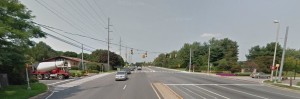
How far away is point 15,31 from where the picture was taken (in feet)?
70.0

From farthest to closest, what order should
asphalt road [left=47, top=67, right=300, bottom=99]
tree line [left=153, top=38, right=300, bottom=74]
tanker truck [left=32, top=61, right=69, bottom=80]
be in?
tree line [left=153, top=38, right=300, bottom=74] < tanker truck [left=32, top=61, right=69, bottom=80] < asphalt road [left=47, top=67, right=300, bottom=99]

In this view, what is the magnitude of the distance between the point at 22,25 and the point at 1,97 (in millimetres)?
6611

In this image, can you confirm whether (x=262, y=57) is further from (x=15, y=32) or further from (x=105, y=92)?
(x=15, y=32)

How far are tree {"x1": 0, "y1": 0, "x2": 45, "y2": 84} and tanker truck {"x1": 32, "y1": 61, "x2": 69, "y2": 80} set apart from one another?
19.2 m

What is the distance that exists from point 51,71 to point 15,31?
25.3 m

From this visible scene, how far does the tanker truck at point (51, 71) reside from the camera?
44781 mm

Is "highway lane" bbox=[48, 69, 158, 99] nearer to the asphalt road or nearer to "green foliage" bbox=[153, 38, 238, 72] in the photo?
the asphalt road

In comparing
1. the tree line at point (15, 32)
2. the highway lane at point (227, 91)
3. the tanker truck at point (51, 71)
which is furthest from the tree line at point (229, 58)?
the tree line at point (15, 32)

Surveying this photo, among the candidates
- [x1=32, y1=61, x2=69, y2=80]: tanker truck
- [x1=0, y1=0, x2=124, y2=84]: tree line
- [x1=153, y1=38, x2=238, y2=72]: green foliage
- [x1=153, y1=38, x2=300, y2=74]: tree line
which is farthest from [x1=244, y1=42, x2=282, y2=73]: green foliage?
[x1=0, y1=0, x2=124, y2=84]: tree line

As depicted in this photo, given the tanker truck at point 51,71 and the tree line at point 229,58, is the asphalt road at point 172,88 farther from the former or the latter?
the tree line at point 229,58

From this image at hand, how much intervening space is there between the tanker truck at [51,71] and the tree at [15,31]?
1924cm

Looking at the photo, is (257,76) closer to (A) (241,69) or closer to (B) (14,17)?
(A) (241,69)

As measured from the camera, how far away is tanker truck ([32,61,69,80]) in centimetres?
4478

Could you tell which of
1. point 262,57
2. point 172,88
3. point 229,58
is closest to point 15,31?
point 172,88
